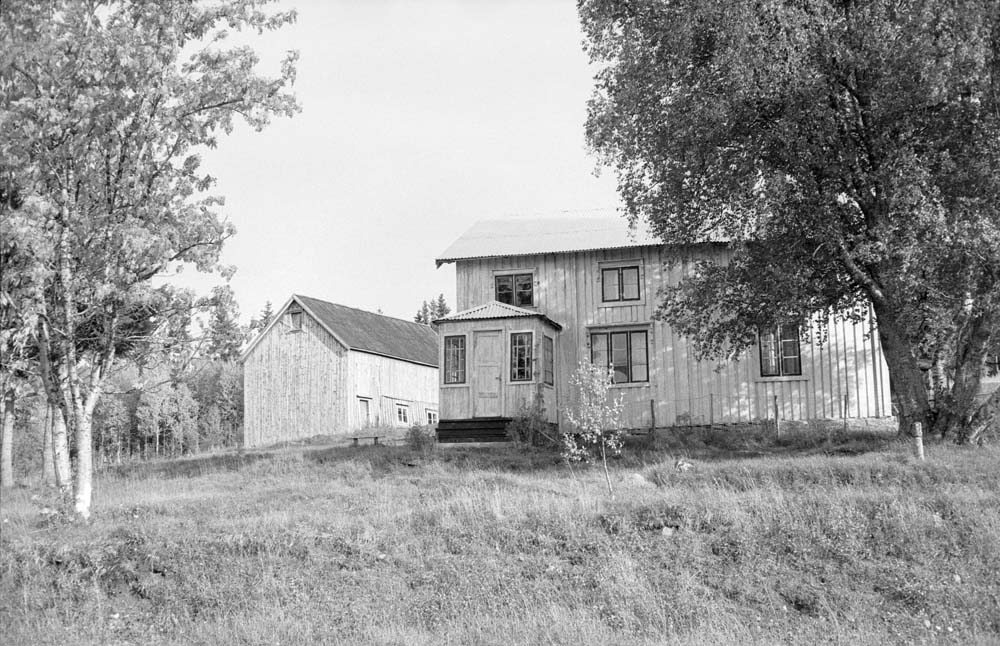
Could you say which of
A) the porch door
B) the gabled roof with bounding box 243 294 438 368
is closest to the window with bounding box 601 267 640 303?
the porch door

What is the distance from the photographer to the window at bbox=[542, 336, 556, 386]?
90.8ft

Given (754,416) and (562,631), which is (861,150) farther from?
(562,631)

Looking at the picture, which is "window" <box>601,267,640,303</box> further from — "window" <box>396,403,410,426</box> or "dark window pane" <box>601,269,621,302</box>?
"window" <box>396,403,410,426</box>

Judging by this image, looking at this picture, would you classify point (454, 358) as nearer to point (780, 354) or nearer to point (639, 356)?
point (639, 356)

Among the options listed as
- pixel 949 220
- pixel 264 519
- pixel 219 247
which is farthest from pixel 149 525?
pixel 949 220

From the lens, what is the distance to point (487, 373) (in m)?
27.5

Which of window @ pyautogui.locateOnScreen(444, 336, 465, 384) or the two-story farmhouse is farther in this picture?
window @ pyautogui.locateOnScreen(444, 336, 465, 384)

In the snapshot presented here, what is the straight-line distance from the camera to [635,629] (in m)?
11.7

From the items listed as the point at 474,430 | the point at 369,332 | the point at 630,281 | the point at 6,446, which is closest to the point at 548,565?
the point at 474,430

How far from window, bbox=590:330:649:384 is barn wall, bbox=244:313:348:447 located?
13.6 meters

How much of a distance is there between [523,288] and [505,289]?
571 mm

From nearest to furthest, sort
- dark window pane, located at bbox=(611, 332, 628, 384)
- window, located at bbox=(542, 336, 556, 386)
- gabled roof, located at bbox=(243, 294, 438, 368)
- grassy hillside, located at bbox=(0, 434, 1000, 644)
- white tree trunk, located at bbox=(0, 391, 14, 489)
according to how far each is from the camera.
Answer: grassy hillside, located at bbox=(0, 434, 1000, 644) → window, located at bbox=(542, 336, 556, 386) → white tree trunk, located at bbox=(0, 391, 14, 489) → dark window pane, located at bbox=(611, 332, 628, 384) → gabled roof, located at bbox=(243, 294, 438, 368)

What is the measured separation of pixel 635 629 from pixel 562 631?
3.14 ft

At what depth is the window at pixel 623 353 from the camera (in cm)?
2886
